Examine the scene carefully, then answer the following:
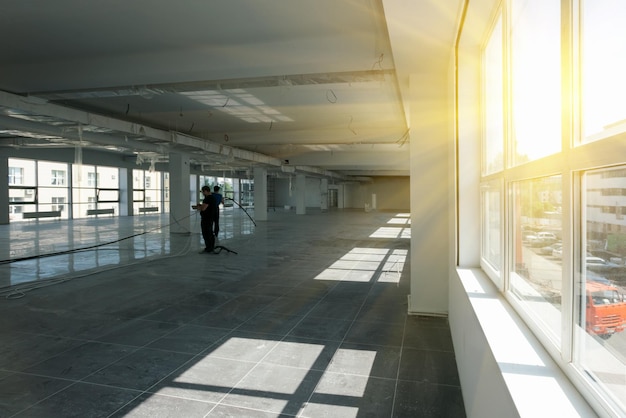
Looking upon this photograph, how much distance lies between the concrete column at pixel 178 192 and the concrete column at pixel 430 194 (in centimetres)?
963

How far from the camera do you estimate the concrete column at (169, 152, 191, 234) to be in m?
12.6

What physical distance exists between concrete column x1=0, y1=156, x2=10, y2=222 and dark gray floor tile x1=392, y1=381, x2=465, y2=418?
17.1 metres

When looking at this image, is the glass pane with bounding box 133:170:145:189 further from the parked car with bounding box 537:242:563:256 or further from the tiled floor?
the parked car with bounding box 537:242:563:256

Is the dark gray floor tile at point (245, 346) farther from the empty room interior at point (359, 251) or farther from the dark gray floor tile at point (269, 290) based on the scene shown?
the dark gray floor tile at point (269, 290)

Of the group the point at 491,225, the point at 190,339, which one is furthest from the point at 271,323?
the point at 491,225

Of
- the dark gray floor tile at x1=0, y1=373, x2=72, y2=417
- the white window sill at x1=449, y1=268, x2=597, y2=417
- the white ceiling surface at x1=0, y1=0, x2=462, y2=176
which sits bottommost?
the dark gray floor tile at x1=0, y1=373, x2=72, y2=417

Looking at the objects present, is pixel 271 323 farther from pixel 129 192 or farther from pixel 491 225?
pixel 129 192

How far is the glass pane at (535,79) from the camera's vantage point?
4.41ft

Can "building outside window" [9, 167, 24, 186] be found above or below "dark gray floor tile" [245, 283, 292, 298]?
above

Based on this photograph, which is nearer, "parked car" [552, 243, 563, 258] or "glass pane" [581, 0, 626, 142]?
"glass pane" [581, 0, 626, 142]

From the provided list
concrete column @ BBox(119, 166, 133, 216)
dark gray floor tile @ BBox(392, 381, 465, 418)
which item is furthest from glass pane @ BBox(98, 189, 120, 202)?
dark gray floor tile @ BBox(392, 381, 465, 418)

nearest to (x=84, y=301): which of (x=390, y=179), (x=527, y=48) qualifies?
(x=527, y=48)

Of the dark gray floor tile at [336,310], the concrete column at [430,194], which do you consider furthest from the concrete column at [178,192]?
the concrete column at [430,194]

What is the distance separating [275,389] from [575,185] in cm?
211
